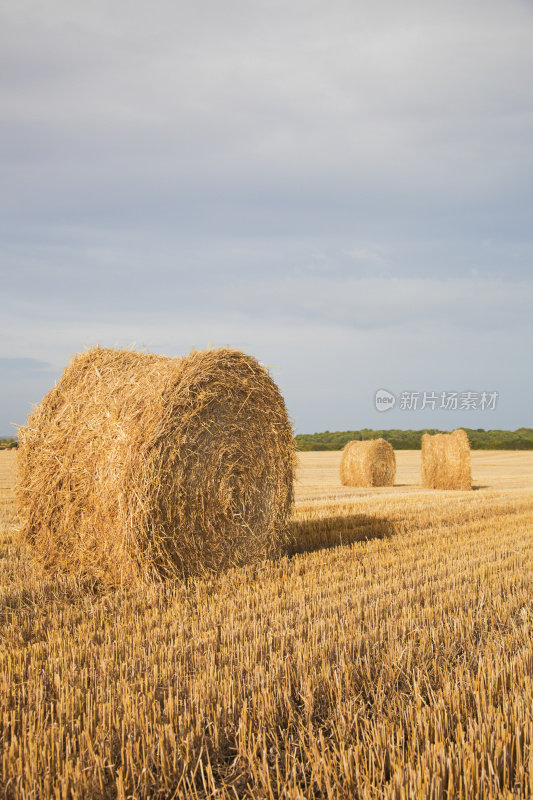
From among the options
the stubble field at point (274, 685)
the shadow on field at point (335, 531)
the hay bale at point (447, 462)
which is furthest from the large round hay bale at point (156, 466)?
the hay bale at point (447, 462)

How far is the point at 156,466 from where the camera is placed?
18.2 ft

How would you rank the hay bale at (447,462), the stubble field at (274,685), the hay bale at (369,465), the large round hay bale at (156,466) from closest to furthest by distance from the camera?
the stubble field at (274,685), the large round hay bale at (156,466), the hay bale at (447,462), the hay bale at (369,465)

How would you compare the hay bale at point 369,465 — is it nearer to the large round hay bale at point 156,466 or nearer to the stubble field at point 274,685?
the large round hay bale at point 156,466

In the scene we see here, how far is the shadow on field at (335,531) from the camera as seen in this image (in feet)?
24.7

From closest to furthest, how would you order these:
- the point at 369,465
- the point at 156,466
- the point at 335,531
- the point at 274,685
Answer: the point at 274,685 → the point at 156,466 → the point at 335,531 → the point at 369,465

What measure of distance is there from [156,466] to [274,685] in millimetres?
2825

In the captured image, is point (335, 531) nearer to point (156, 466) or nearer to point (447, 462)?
point (156, 466)

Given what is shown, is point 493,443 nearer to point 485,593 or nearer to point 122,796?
point 485,593

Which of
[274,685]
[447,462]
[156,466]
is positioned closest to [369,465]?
[447,462]

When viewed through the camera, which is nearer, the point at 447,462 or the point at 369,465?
the point at 447,462

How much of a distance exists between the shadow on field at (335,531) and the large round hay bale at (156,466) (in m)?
0.68

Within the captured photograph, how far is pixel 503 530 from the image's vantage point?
859 cm

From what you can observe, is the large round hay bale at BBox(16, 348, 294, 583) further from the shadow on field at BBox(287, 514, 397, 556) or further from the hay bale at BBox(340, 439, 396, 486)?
the hay bale at BBox(340, 439, 396, 486)

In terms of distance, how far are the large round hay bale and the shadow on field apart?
0.68 metres
